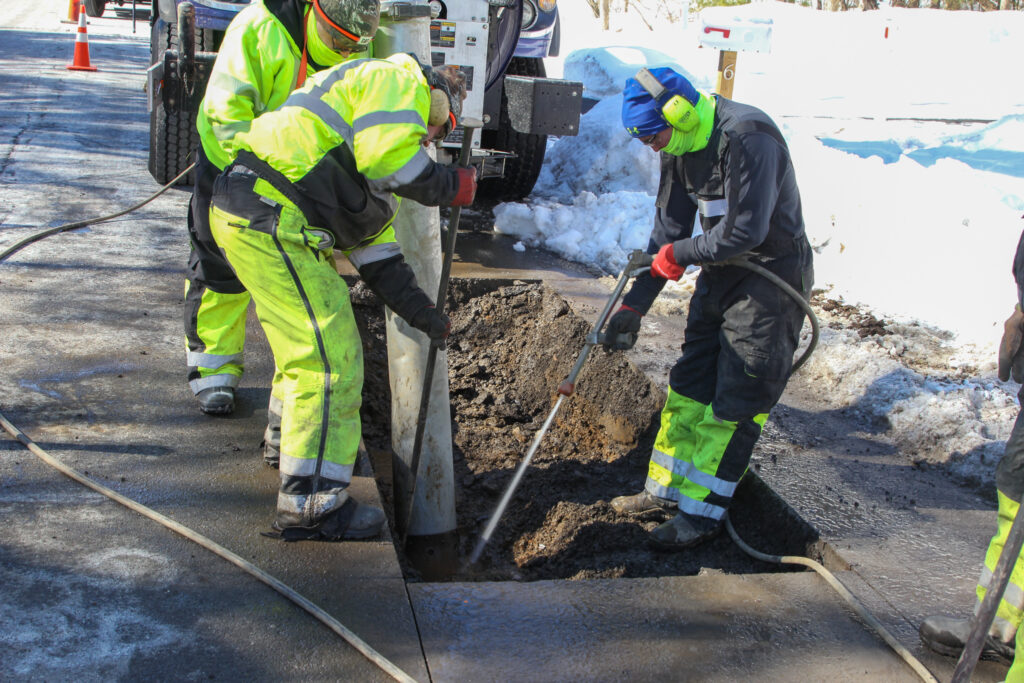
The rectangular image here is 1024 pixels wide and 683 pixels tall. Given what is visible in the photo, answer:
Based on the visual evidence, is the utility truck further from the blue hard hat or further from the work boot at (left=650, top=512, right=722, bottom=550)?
the work boot at (left=650, top=512, right=722, bottom=550)

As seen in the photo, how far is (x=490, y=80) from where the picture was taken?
7.33 meters

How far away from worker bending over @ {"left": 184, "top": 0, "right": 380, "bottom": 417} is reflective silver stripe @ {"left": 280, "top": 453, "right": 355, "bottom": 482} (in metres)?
0.48

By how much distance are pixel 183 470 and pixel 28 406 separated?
884 millimetres

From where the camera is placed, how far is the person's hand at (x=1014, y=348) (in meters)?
2.73

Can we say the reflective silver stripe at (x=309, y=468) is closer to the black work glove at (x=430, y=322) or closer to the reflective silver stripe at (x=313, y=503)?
the reflective silver stripe at (x=313, y=503)

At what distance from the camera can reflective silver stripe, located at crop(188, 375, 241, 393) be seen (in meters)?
3.82

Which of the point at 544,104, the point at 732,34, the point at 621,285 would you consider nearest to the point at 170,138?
the point at 544,104

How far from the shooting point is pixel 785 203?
11.2 feet

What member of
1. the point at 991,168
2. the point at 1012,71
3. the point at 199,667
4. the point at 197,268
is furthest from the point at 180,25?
the point at 1012,71

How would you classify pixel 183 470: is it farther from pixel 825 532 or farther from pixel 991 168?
pixel 991 168

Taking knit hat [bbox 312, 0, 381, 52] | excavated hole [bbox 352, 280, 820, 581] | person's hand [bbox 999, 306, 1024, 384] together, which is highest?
knit hat [bbox 312, 0, 381, 52]

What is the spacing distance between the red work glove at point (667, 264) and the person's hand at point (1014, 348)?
3.87 ft

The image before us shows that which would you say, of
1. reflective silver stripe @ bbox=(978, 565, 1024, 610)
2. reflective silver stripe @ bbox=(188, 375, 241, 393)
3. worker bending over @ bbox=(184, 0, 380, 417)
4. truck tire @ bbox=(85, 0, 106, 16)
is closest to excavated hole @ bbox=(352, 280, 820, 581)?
reflective silver stripe @ bbox=(978, 565, 1024, 610)

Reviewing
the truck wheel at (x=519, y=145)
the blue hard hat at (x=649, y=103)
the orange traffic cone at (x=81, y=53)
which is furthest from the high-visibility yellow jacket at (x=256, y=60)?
the orange traffic cone at (x=81, y=53)
